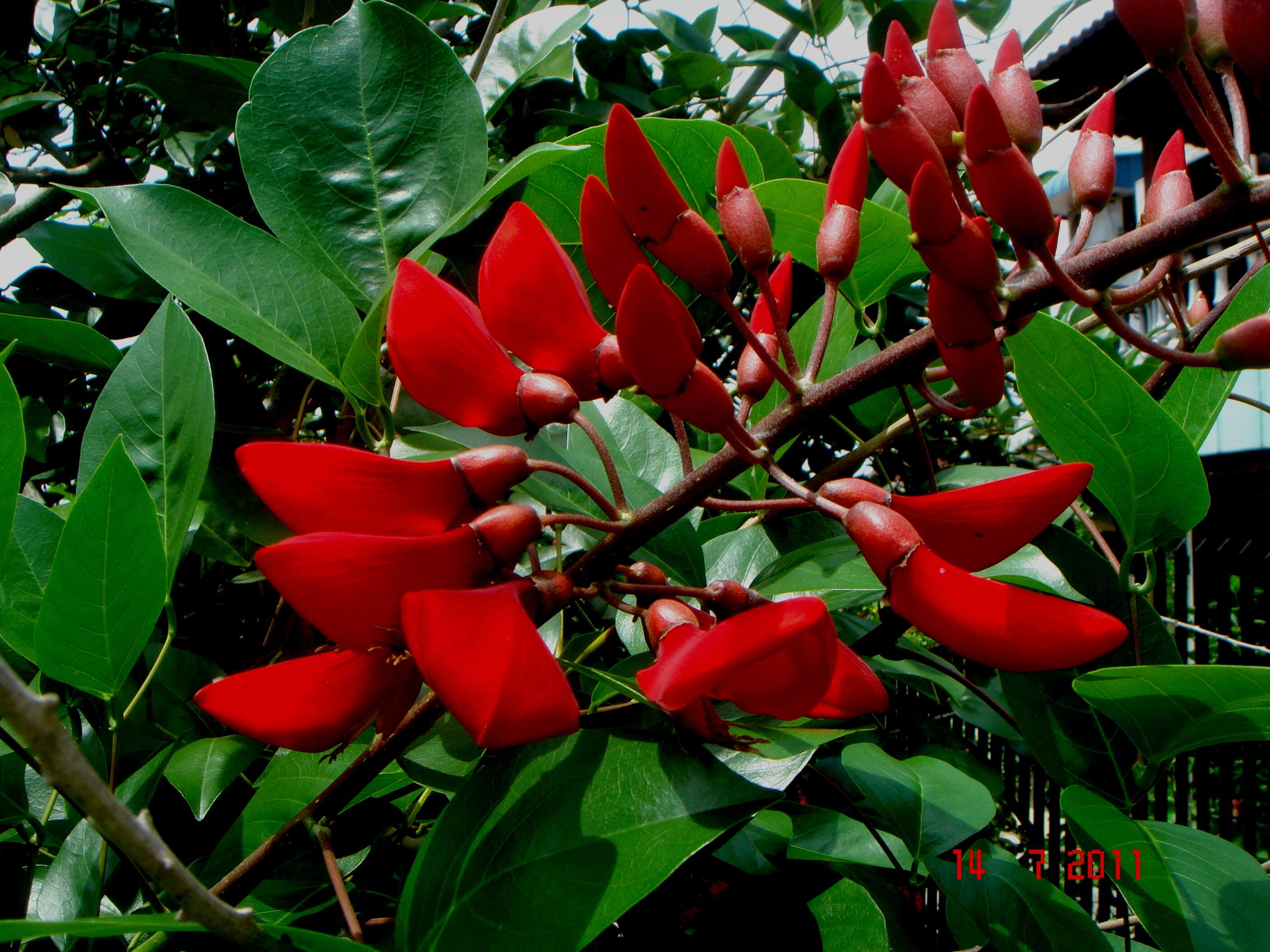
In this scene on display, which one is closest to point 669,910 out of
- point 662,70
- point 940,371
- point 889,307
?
point 940,371

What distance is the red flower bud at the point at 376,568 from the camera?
360mm

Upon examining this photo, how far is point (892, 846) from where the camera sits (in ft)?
2.35

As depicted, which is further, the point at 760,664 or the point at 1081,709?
the point at 1081,709

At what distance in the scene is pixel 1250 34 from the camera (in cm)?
38

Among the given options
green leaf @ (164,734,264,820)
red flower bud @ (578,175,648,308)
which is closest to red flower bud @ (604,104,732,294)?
red flower bud @ (578,175,648,308)

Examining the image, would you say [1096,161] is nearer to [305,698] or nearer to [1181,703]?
[1181,703]

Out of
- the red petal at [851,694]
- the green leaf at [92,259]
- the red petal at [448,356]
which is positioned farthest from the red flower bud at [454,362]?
the green leaf at [92,259]

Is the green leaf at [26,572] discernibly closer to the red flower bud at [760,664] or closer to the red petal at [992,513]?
the red flower bud at [760,664]

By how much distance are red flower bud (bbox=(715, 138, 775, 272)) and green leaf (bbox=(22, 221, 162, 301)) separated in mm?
620

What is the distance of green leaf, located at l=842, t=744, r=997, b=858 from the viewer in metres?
0.65

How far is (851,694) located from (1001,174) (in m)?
0.26

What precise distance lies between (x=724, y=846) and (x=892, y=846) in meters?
0.16

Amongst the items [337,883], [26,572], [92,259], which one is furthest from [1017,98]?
[92,259]

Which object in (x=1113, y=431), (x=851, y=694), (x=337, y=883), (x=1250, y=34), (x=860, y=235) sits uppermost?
(x=1250, y=34)
